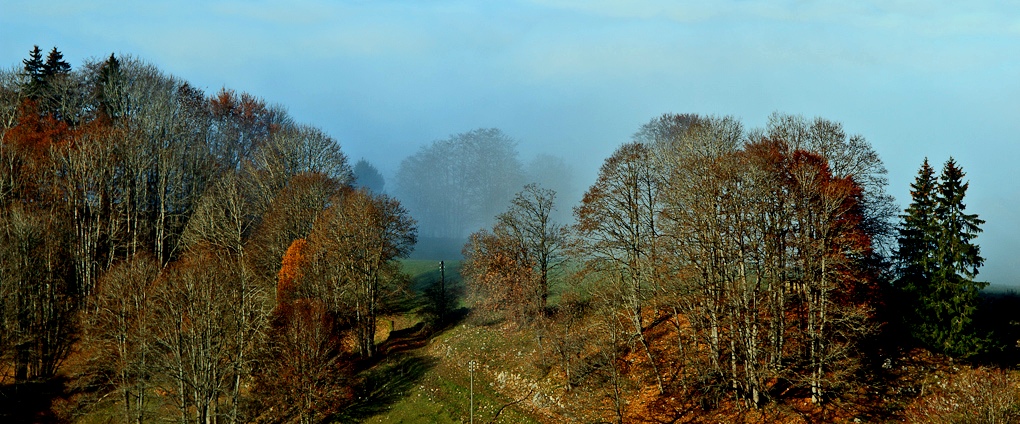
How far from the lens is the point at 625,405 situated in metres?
33.4

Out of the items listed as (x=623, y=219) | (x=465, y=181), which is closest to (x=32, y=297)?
(x=623, y=219)

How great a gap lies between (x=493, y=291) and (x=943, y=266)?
97.2 feet

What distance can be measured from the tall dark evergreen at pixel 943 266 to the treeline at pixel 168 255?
3741 centimetres

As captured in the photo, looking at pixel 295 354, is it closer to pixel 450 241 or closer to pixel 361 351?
pixel 361 351

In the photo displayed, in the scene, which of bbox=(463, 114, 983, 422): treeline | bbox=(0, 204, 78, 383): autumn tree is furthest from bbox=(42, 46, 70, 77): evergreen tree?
bbox=(463, 114, 983, 422): treeline

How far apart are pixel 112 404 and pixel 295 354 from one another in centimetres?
1737

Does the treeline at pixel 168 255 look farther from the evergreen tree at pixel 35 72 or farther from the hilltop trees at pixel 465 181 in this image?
the hilltop trees at pixel 465 181

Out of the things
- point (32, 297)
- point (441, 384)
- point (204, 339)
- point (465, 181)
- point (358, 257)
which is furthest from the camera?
point (465, 181)

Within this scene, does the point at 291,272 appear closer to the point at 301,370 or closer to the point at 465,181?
the point at 301,370

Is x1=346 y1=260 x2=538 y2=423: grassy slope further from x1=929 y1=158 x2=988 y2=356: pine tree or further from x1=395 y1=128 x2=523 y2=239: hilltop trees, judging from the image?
x1=395 y1=128 x2=523 y2=239: hilltop trees

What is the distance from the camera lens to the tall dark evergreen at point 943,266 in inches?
1204

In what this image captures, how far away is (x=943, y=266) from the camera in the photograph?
3153 cm

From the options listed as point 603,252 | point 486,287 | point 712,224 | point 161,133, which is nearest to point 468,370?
point 486,287

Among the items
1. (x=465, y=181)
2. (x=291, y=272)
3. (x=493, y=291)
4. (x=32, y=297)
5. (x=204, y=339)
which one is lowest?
(x=204, y=339)
